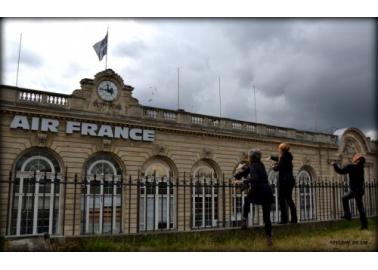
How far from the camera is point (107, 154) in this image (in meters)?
19.5

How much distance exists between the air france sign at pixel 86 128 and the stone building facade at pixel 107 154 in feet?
0.15

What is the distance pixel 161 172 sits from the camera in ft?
70.3

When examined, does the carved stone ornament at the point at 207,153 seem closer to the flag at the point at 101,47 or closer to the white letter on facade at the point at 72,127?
the white letter on facade at the point at 72,127

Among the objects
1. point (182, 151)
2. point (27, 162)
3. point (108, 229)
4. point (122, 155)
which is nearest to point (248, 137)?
point (182, 151)

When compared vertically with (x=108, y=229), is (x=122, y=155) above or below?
above

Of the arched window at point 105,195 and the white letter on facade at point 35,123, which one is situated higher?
the white letter on facade at point 35,123

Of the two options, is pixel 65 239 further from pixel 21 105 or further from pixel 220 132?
pixel 220 132

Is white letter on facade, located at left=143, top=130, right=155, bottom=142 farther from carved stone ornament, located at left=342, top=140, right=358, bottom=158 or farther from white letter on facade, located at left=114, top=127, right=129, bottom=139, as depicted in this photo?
carved stone ornament, located at left=342, top=140, right=358, bottom=158

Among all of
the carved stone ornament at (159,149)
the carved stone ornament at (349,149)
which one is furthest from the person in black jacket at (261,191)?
the carved stone ornament at (349,149)

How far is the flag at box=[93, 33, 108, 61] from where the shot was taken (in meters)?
19.2

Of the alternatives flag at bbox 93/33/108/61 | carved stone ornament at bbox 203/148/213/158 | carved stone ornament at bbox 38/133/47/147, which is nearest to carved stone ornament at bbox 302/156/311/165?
carved stone ornament at bbox 203/148/213/158

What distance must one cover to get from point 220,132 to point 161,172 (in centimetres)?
528

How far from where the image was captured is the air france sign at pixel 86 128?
1678 centimetres

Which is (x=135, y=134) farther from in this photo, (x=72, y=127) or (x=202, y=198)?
(x=202, y=198)
